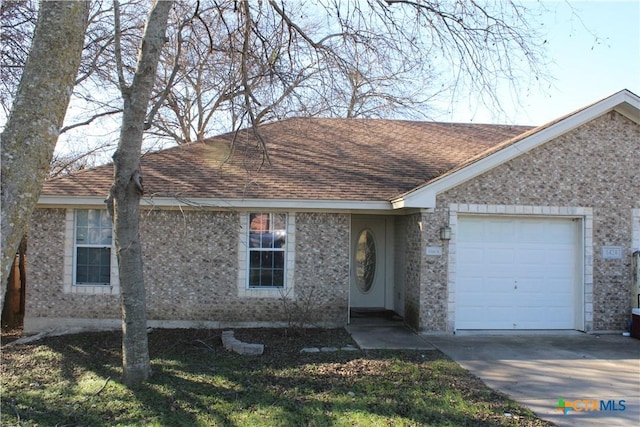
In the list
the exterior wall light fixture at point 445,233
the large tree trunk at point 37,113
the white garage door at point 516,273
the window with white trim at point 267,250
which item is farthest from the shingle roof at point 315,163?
the large tree trunk at point 37,113

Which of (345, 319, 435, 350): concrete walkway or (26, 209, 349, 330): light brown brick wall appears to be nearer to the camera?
(345, 319, 435, 350): concrete walkway

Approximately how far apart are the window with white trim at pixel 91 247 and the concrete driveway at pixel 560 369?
23.7 feet

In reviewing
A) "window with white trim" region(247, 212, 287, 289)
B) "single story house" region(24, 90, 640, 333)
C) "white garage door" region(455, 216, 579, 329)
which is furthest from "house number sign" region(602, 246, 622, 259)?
"window with white trim" region(247, 212, 287, 289)

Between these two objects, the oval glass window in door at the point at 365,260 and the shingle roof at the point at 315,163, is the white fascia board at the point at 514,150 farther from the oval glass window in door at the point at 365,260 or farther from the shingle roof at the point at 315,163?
the oval glass window in door at the point at 365,260

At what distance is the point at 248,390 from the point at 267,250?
4651 millimetres

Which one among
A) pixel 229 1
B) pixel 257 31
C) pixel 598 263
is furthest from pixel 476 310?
pixel 229 1

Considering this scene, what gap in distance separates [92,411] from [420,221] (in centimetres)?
683

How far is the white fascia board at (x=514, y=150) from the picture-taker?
9578 mm

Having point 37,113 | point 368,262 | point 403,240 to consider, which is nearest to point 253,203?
point 403,240

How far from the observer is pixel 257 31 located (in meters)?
8.96

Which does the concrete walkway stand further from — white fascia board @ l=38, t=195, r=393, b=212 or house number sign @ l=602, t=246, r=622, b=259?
house number sign @ l=602, t=246, r=622, b=259

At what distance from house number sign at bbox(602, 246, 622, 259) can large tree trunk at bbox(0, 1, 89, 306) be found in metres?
10.3

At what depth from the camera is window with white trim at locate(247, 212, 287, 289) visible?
10766 mm

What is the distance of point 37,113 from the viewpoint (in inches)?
165
